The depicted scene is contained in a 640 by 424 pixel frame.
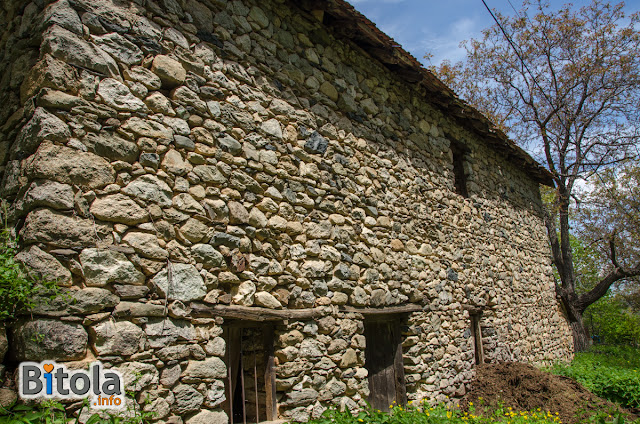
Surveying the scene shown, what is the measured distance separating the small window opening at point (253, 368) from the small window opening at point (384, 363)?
1743 millimetres

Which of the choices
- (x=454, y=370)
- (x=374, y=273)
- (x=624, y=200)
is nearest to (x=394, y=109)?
(x=374, y=273)

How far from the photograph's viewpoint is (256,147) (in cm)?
401

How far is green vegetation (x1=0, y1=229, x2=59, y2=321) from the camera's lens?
2432 mm

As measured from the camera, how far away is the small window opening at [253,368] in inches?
152

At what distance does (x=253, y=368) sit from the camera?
13.2 feet

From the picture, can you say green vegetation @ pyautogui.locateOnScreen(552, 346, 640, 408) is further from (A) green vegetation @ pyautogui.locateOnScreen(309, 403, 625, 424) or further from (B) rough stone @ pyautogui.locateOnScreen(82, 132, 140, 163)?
(B) rough stone @ pyautogui.locateOnScreen(82, 132, 140, 163)

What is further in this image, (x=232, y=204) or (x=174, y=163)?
(x=232, y=204)

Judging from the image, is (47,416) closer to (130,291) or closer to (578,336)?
(130,291)

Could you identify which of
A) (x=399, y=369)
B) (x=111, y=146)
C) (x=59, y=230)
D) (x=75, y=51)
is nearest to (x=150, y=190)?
(x=111, y=146)

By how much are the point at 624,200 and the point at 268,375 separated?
15.2 metres

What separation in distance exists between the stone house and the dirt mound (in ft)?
1.12

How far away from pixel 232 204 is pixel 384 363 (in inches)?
127

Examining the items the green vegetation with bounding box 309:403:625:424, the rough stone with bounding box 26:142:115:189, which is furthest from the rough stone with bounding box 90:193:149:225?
the green vegetation with bounding box 309:403:625:424

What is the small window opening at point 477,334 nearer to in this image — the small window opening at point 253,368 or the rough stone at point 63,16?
the small window opening at point 253,368
